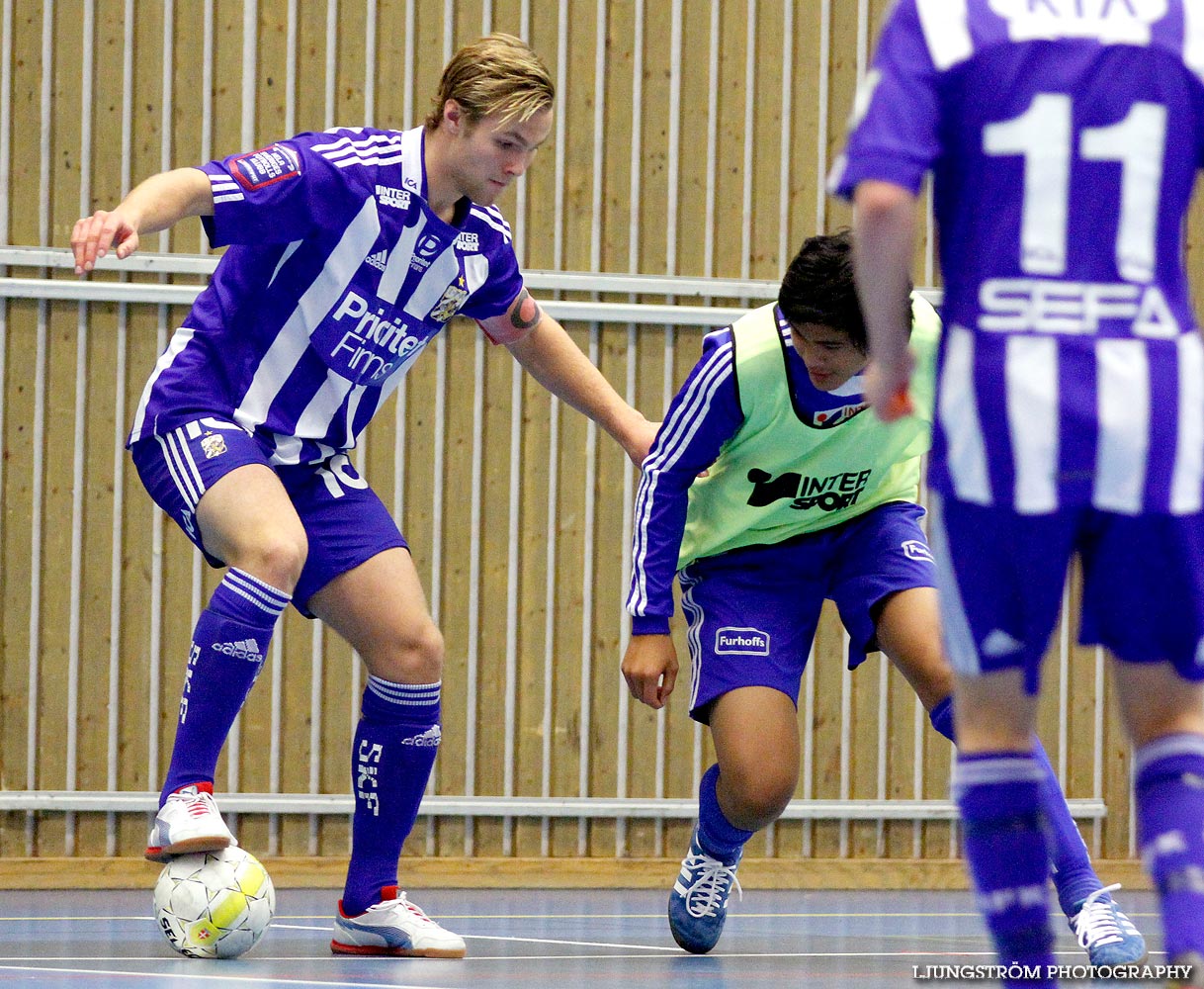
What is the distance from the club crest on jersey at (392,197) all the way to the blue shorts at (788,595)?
3.69 ft

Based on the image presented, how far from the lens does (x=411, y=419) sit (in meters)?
6.36

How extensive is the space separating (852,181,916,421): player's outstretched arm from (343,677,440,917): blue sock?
6.63 ft

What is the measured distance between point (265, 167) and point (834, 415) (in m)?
1.38

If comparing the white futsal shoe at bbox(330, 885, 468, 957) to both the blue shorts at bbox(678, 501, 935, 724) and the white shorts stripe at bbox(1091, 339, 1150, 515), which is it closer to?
the blue shorts at bbox(678, 501, 935, 724)

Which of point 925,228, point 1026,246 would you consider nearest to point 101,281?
point 925,228

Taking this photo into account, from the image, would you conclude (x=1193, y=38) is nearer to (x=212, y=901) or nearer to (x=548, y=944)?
(x=212, y=901)

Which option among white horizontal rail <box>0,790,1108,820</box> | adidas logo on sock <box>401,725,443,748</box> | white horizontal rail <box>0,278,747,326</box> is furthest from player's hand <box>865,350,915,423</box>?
white horizontal rail <box>0,278,747,326</box>

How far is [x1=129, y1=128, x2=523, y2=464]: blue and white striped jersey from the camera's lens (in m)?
3.83

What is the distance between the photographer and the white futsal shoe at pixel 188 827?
3.46 meters

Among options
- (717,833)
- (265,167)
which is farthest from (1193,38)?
(717,833)

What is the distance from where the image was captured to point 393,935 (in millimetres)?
3887

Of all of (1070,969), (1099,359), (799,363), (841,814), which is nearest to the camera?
(1099,359)

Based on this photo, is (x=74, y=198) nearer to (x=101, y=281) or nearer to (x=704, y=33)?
(x=101, y=281)

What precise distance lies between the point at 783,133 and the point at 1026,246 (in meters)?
4.72
